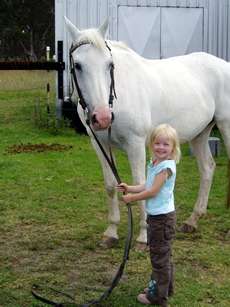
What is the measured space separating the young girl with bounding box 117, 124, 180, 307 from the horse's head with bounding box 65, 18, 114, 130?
0.66 m

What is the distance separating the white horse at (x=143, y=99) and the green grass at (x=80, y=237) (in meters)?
0.36

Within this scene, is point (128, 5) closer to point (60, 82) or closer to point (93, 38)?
point (60, 82)

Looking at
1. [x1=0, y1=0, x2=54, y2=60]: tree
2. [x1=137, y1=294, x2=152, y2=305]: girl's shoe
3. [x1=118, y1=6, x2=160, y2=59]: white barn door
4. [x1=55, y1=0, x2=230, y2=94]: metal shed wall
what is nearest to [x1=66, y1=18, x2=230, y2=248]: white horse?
[x1=137, y1=294, x2=152, y2=305]: girl's shoe

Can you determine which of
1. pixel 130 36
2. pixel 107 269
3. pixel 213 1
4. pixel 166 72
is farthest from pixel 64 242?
pixel 213 1

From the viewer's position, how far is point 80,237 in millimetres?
5430

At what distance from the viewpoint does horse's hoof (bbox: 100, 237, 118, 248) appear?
203 inches

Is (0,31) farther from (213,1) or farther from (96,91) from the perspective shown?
(96,91)

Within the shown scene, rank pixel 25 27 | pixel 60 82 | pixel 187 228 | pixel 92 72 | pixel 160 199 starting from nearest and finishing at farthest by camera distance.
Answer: pixel 160 199, pixel 92 72, pixel 187 228, pixel 60 82, pixel 25 27

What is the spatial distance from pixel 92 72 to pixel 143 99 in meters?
0.74

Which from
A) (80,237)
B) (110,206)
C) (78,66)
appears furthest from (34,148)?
(78,66)

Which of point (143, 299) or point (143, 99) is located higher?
point (143, 99)

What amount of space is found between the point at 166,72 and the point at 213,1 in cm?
831

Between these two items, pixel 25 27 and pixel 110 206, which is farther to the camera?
pixel 25 27

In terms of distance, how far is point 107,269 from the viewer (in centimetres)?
460
